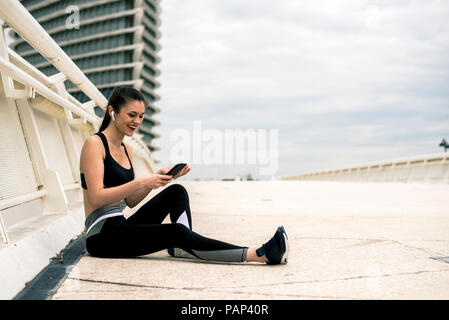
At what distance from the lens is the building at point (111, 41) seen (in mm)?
70500

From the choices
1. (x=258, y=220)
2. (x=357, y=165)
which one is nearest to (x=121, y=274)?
(x=258, y=220)

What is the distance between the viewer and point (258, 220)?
6.04 m

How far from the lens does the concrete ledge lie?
2.33 meters

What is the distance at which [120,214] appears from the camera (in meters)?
3.21

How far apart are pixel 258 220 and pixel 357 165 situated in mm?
22950

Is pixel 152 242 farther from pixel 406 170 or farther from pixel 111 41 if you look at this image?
pixel 111 41

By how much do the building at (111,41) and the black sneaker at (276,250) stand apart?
222 ft

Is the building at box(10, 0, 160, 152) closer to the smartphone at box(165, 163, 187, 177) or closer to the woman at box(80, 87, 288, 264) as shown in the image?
the woman at box(80, 87, 288, 264)

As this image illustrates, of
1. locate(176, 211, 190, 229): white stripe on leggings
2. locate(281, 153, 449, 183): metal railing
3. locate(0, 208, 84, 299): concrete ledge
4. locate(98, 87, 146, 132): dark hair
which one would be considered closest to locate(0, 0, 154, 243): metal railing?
locate(0, 208, 84, 299): concrete ledge

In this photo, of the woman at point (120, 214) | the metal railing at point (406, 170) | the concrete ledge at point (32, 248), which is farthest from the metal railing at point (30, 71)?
the metal railing at point (406, 170)

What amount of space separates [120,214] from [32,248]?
1.99ft

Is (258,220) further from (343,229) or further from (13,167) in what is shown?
(13,167)

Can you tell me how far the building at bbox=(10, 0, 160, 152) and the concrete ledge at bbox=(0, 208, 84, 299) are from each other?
66.4 meters

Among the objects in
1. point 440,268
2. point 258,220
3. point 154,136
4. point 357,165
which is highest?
point 440,268
